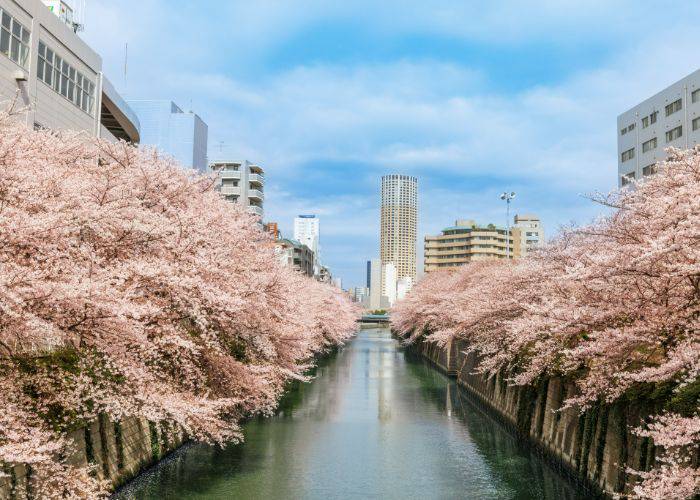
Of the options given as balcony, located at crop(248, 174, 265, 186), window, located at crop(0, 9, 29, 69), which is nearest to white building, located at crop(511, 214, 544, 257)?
balcony, located at crop(248, 174, 265, 186)

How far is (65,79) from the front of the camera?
1243 inches

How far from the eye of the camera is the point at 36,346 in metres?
Result: 14.0

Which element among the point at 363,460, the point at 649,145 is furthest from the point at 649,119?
the point at 363,460

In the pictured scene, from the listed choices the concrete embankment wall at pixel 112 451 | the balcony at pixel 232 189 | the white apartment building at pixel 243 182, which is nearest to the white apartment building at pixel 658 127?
the concrete embankment wall at pixel 112 451

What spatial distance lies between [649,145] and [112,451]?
57.2 meters

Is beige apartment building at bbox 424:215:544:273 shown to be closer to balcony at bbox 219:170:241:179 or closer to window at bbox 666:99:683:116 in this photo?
balcony at bbox 219:170:241:179

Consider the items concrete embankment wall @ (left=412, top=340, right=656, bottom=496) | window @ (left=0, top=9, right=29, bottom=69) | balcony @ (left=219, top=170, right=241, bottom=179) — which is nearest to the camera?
concrete embankment wall @ (left=412, top=340, right=656, bottom=496)

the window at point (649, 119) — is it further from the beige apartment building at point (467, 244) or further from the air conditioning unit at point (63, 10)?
the beige apartment building at point (467, 244)

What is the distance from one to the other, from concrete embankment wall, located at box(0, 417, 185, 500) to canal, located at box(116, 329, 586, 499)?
0.55m

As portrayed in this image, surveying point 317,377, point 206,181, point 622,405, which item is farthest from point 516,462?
point 317,377

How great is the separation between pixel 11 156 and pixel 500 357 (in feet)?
72.1

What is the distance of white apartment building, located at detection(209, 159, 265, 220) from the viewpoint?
8556cm

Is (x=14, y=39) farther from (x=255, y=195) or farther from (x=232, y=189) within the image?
(x=255, y=195)

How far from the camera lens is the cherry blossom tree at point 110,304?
39.2ft
